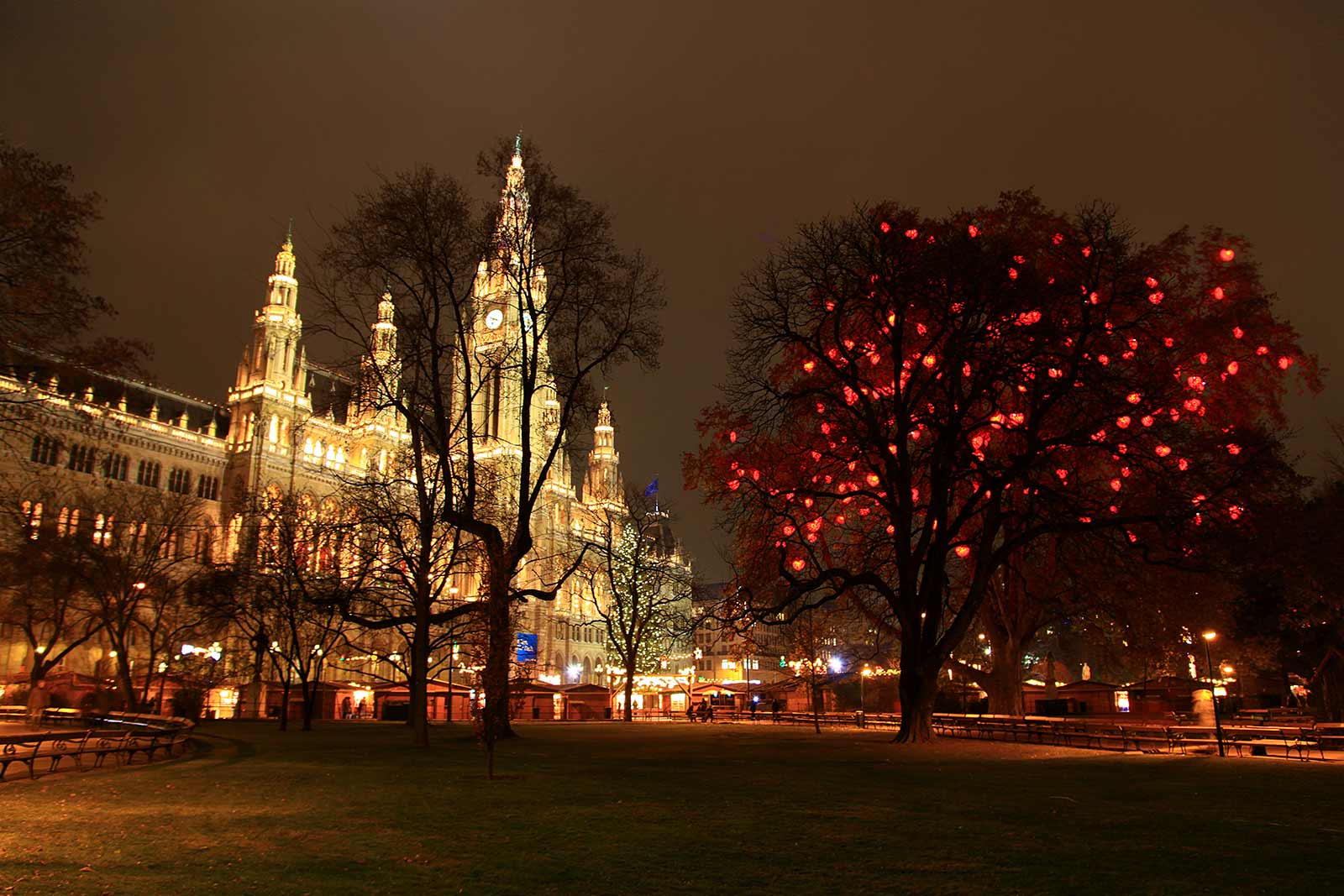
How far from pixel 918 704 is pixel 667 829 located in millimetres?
15612

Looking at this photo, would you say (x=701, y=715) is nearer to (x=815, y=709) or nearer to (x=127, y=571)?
(x=815, y=709)

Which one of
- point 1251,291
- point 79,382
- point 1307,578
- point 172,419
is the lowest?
point 1307,578

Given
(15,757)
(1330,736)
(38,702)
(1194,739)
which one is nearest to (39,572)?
(38,702)

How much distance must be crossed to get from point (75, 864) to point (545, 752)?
1325cm

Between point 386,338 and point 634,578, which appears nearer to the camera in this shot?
point 386,338

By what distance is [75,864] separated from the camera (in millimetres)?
7418

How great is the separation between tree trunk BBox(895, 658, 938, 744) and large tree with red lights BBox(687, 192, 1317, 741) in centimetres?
5

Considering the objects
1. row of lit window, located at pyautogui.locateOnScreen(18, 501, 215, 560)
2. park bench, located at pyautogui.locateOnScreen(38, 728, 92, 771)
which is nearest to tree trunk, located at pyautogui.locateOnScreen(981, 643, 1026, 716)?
park bench, located at pyautogui.locateOnScreen(38, 728, 92, 771)

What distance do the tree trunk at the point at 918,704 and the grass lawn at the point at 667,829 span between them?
658cm

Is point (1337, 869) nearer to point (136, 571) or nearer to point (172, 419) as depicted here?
point (136, 571)

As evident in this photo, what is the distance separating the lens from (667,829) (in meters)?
9.28

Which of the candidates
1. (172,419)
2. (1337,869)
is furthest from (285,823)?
(172,419)

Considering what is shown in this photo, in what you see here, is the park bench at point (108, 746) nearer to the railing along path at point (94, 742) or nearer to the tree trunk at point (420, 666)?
the railing along path at point (94, 742)

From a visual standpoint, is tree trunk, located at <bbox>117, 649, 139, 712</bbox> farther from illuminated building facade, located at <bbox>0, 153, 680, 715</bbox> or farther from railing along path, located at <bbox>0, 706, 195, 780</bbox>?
illuminated building facade, located at <bbox>0, 153, 680, 715</bbox>
